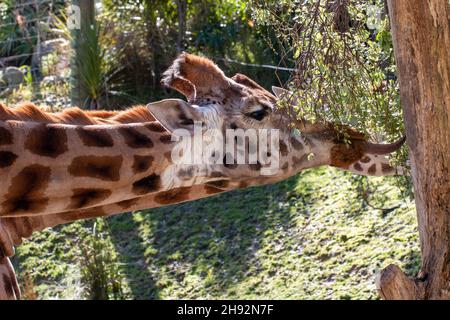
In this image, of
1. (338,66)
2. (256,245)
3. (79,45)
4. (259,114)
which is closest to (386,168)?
(259,114)

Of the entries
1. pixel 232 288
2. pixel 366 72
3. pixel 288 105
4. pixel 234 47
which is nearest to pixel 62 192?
pixel 288 105

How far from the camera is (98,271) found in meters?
8.97

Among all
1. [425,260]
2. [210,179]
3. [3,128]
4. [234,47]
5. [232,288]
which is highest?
[234,47]

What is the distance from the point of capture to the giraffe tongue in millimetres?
5402

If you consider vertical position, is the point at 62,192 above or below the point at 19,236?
above

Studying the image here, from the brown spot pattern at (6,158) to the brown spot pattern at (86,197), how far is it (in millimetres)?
368

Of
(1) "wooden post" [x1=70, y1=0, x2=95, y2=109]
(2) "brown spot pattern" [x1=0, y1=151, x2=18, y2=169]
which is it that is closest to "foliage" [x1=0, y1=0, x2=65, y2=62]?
(1) "wooden post" [x1=70, y1=0, x2=95, y2=109]

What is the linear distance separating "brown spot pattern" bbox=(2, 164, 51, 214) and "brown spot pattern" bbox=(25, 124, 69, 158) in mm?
96

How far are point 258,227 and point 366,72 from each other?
4.26m

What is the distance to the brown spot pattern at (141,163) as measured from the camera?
5.20m

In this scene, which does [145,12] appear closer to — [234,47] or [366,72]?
[234,47]

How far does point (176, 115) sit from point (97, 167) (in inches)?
20.2

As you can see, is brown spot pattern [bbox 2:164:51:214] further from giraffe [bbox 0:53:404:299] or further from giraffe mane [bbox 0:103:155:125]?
giraffe mane [bbox 0:103:155:125]

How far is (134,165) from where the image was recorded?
204 inches
